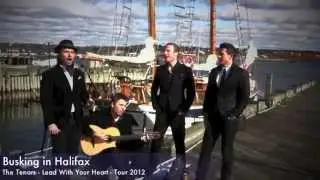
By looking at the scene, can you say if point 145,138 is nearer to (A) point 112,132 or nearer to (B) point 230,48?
(A) point 112,132

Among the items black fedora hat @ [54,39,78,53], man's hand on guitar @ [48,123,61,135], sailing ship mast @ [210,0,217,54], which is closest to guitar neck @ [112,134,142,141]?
man's hand on guitar @ [48,123,61,135]

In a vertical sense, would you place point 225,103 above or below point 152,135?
above

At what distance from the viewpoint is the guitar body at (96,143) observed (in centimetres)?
304

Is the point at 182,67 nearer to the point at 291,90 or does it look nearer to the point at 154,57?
the point at 154,57

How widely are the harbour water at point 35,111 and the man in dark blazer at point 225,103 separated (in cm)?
20

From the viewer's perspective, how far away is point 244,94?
295 cm

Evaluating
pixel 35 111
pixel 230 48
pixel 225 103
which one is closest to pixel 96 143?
pixel 35 111

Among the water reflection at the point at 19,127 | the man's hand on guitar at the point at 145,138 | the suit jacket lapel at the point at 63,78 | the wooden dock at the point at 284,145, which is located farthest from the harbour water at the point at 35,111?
the man's hand on guitar at the point at 145,138

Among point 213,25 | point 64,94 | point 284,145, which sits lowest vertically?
point 284,145

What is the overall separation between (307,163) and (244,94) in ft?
2.49

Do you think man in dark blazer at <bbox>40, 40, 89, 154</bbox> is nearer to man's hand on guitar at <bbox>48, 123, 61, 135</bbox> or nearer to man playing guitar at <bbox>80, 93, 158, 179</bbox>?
man's hand on guitar at <bbox>48, 123, 61, 135</bbox>

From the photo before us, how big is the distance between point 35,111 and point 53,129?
0.17 m

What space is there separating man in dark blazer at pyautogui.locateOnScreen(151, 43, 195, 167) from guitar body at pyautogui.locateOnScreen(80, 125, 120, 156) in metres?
0.32

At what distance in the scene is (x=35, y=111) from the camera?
301cm
